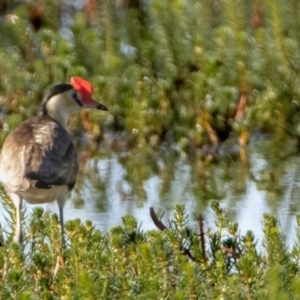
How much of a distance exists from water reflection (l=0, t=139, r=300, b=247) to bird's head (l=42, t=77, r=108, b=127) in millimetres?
603

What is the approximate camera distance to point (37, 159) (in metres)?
7.74

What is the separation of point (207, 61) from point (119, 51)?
3.21 feet

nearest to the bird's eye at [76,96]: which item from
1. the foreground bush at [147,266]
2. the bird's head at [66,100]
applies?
the bird's head at [66,100]

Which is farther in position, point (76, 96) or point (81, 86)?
point (81, 86)

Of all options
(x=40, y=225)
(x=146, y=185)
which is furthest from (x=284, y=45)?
(x=40, y=225)

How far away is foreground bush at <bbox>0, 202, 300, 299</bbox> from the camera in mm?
5172

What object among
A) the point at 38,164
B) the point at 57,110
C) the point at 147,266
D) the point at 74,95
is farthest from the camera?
the point at 74,95

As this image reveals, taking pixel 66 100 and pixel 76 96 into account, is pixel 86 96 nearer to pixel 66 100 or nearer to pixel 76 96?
pixel 76 96

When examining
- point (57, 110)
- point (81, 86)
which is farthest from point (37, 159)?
point (81, 86)

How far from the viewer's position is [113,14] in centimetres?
1149

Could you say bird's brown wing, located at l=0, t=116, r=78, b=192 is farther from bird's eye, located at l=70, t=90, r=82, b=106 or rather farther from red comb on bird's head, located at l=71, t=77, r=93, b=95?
red comb on bird's head, located at l=71, t=77, r=93, b=95

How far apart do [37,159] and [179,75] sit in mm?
3397

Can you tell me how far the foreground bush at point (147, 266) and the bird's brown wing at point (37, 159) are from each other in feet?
3.80

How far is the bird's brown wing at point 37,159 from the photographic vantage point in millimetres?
7613
